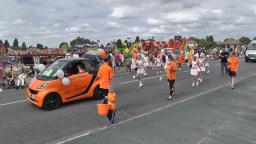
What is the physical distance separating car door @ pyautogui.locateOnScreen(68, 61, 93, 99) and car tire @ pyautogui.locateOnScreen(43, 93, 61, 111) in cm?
61

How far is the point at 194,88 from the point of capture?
16.0m

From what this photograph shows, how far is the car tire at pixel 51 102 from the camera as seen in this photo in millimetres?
10828

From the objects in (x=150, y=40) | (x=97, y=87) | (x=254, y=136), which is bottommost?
(x=254, y=136)

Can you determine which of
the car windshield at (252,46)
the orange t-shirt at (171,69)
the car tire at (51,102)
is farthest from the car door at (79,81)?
the car windshield at (252,46)

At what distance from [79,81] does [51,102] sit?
1333 mm

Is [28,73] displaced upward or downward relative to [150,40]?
downward

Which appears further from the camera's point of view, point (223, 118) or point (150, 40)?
point (150, 40)

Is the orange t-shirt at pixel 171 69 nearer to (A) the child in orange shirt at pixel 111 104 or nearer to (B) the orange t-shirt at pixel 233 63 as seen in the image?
(B) the orange t-shirt at pixel 233 63

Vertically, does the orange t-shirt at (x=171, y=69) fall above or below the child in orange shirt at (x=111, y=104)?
above

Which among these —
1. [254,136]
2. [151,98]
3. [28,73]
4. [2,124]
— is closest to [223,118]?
[254,136]

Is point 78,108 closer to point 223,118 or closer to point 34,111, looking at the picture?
point 34,111

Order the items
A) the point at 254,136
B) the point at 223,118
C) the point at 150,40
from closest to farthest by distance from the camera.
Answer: the point at 254,136
the point at 223,118
the point at 150,40

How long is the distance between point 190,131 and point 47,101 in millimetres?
4813

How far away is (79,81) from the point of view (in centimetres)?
1183
